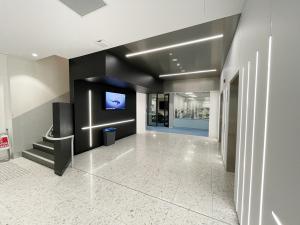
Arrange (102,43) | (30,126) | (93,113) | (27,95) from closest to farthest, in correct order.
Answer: (102,43) < (27,95) < (30,126) < (93,113)

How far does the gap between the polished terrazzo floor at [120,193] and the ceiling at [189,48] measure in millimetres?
3166

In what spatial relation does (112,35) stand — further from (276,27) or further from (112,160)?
(112,160)

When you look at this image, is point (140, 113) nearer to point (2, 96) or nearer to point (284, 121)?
point (2, 96)

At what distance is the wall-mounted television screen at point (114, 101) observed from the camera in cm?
530

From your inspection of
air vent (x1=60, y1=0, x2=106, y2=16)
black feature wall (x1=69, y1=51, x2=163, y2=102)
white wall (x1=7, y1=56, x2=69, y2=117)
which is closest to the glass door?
black feature wall (x1=69, y1=51, x2=163, y2=102)

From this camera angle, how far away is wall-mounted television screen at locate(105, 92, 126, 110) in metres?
5.30

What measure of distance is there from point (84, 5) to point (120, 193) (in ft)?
10.1

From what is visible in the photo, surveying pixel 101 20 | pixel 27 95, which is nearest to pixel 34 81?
pixel 27 95

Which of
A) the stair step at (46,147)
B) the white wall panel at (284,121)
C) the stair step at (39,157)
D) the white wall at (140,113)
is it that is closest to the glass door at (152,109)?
the white wall at (140,113)

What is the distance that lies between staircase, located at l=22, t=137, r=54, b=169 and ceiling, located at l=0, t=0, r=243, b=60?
2849 mm

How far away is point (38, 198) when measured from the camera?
90.1 inches

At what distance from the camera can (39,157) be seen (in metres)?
3.70

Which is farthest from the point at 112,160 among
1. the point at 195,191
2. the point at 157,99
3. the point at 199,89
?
the point at 157,99

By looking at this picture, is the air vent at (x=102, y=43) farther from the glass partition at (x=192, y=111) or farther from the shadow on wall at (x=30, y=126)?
the glass partition at (x=192, y=111)
